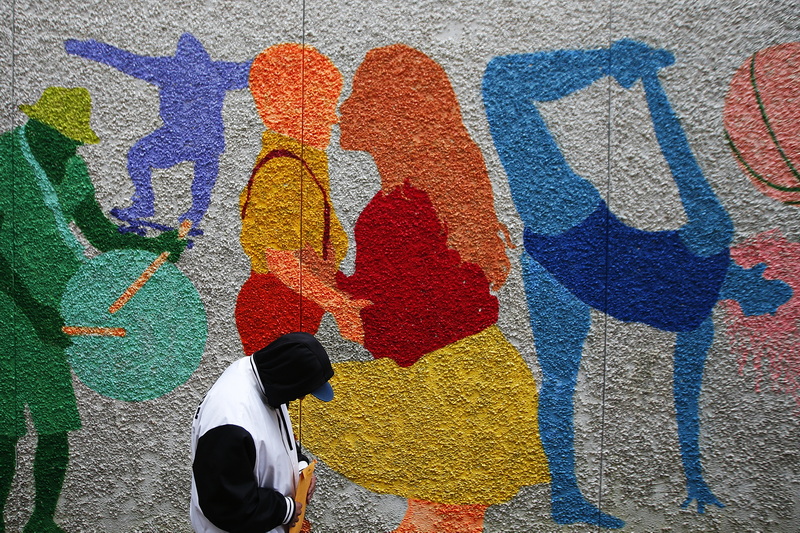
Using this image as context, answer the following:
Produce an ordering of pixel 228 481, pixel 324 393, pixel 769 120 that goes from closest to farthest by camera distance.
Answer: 1. pixel 228 481
2. pixel 324 393
3. pixel 769 120

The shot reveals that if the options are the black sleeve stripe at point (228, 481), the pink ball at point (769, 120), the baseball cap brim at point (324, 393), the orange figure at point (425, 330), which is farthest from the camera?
the orange figure at point (425, 330)

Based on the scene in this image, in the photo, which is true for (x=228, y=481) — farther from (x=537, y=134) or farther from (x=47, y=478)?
(x=537, y=134)

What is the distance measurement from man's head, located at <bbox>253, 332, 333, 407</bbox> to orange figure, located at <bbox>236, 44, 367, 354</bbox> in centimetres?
85

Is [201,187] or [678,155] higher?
[678,155]

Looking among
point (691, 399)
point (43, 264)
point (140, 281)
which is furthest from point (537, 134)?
point (43, 264)

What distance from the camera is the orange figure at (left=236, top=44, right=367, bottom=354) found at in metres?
2.75

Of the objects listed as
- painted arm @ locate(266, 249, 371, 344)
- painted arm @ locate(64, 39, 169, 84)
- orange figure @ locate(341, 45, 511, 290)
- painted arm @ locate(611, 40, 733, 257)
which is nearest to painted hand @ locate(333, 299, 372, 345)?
painted arm @ locate(266, 249, 371, 344)

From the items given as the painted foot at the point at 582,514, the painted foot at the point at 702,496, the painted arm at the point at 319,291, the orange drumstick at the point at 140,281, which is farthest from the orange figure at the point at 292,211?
the painted foot at the point at 702,496

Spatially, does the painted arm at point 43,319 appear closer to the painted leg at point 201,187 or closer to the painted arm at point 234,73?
the painted leg at point 201,187

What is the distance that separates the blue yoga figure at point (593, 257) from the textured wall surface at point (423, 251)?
14 millimetres

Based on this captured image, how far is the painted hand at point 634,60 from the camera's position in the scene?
2.64 metres

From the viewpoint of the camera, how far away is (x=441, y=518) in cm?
273

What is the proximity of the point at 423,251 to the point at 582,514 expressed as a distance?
1546mm

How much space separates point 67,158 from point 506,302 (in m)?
2.42
